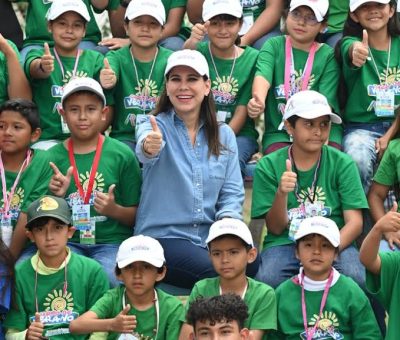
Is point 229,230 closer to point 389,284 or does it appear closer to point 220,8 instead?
point 389,284

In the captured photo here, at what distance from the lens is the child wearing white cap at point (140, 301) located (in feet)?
23.5

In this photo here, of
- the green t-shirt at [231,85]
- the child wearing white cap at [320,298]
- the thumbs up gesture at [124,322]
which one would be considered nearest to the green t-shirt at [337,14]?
the green t-shirt at [231,85]

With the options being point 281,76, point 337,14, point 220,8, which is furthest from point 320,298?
point 337,14

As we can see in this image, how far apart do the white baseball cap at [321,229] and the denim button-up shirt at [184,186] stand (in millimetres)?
589

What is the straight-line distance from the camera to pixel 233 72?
8891 mm

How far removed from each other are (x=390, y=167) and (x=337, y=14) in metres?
1.91

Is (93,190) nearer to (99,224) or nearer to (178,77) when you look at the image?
(99,224)

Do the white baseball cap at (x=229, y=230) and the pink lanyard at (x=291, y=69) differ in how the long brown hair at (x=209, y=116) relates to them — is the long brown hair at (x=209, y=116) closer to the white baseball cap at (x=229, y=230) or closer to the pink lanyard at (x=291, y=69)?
the white baseball cap at (x=229, y=230)

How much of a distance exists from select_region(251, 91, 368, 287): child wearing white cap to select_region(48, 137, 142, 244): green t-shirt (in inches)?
30.7

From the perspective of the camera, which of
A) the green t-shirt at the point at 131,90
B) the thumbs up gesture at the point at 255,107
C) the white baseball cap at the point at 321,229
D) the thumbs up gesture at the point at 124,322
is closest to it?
the thumbs up gesture at the point at 124,322

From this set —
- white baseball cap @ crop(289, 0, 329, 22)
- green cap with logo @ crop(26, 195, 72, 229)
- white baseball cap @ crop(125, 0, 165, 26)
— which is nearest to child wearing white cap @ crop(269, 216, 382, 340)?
green cap with logo @ crop(26, 195, 72, 229)

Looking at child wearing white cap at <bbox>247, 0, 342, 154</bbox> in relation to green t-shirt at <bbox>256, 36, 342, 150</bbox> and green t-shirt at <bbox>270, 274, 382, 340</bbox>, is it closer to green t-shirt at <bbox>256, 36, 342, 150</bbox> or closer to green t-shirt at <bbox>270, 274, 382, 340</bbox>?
green t-shirt at <bbox>256, 36, 342, 150</bbox>

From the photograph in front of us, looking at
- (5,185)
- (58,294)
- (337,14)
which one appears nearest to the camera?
(58,294)

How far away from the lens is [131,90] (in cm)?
878
